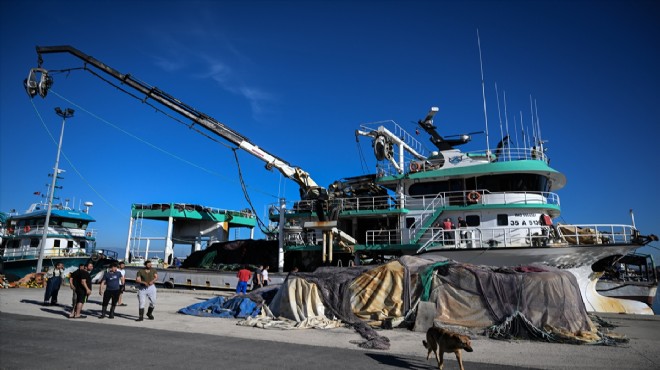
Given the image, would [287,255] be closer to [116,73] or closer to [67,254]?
[116,73]

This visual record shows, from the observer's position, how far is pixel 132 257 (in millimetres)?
29141

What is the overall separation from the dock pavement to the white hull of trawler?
2.74m

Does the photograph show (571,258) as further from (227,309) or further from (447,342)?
(227,309)

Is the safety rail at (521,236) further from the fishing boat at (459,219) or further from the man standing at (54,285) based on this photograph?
the man standing at (54,285)

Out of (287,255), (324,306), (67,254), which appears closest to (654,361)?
(324,306)

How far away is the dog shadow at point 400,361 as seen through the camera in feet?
21.0

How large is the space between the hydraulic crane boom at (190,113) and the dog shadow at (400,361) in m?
15.7

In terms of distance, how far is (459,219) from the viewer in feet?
62.2

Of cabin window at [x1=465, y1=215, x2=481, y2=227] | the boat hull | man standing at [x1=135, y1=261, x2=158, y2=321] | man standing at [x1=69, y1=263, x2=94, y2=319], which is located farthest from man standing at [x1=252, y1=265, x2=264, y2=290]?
the boat hull

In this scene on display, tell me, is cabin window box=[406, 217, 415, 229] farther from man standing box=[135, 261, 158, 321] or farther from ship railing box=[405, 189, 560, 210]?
man standing box=[135, 261, 158, 321]

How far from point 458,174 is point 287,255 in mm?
11306

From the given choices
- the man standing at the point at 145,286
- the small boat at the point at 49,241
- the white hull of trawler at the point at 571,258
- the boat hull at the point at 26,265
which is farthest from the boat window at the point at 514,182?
the boat hull at the point at 26,265

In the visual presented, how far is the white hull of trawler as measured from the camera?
14.8m

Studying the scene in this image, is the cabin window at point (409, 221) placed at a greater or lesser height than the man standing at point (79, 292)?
greater
